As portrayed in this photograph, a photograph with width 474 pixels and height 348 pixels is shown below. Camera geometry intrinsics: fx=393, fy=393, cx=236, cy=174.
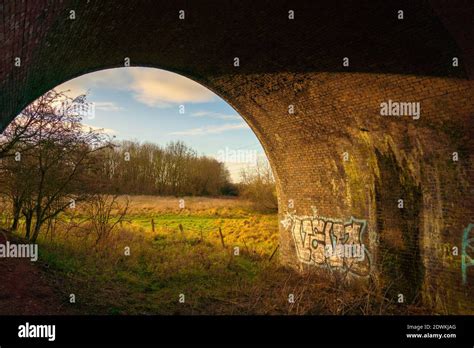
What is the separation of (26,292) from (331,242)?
685cm

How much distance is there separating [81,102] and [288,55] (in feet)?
24.9

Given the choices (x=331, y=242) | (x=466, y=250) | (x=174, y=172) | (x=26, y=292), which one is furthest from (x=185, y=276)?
(x=174, y=172)

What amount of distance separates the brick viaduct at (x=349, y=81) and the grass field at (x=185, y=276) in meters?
1.13

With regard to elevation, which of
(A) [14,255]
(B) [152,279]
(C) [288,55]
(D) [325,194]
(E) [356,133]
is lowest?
(B) [152,279]

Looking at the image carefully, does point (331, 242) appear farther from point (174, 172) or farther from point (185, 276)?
point (174, 172)

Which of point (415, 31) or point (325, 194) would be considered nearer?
point (415, 31)

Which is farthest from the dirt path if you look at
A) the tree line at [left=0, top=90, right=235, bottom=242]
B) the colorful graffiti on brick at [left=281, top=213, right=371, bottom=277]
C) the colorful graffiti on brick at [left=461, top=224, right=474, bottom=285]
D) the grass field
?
the colorful graffiti on brick at [left=461, top=224, right=474, bottom=285]

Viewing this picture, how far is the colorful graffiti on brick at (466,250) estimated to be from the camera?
253 inches

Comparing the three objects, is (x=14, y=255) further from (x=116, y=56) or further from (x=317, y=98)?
(x=317, y=98)

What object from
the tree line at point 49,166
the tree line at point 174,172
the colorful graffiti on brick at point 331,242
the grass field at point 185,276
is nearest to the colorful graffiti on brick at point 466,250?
the grass field at point 185,276

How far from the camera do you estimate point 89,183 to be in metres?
14.0

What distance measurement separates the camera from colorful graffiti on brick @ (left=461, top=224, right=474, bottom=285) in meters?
6.44

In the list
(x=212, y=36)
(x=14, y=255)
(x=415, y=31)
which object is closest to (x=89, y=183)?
(x=14, y=255)

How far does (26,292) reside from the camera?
7797 mm
